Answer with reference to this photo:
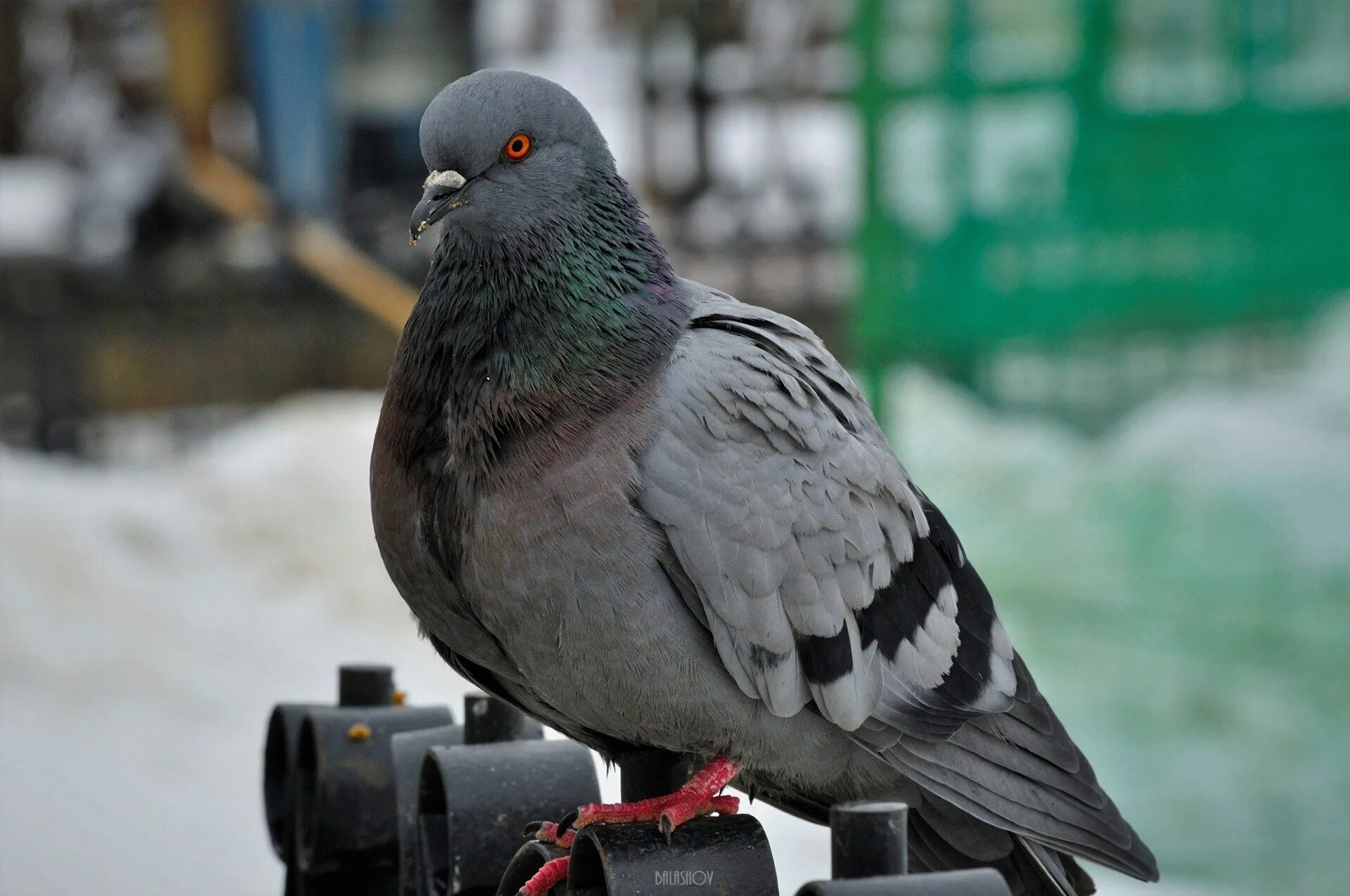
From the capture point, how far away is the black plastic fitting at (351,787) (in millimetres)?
3070

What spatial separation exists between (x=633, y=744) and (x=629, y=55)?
1588cm

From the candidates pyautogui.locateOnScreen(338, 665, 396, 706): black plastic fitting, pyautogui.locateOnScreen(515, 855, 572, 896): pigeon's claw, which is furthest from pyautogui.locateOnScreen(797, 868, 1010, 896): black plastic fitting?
pyautogui.locateOnScreen(338, 665, 396, 706): black plastic fitting

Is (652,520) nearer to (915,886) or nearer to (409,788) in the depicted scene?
(915,886)

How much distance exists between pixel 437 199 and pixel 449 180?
38 millimetres

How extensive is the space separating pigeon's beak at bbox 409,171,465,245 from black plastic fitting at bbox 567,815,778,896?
3.30 feet

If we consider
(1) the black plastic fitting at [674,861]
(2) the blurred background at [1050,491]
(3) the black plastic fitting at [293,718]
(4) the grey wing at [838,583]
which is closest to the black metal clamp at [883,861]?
(1) the black plastic fitting at [674,861]

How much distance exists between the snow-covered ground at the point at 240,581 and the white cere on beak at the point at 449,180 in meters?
2.70

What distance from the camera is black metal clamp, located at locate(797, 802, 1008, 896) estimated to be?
197 cm

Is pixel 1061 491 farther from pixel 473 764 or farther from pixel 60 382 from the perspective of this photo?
pixel 60 382

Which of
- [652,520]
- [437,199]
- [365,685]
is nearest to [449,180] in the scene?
[437,199]

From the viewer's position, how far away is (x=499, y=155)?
8.39 feet

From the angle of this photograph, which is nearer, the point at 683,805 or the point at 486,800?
the point at 683,805

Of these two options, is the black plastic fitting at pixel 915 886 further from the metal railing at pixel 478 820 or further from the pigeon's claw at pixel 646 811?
the pigeon's claw at pixel 646 811

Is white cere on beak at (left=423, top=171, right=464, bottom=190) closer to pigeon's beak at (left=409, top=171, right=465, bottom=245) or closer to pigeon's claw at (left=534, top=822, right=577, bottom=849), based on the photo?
pigeon's beak at (left=409, top=171, right=465, bottom=245)
